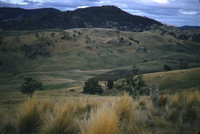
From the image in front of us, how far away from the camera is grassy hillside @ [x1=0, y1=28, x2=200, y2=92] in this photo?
9612 centimetres

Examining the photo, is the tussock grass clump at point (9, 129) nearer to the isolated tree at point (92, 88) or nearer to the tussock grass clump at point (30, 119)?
the tussock grass clump at point (30, 119)

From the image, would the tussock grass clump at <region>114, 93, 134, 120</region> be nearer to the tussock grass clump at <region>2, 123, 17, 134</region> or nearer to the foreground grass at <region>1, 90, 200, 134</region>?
the foreground grass at <region>1, 90, 200, 134</region>

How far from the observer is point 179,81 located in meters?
42.1

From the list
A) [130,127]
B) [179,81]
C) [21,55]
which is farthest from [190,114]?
[21,55]

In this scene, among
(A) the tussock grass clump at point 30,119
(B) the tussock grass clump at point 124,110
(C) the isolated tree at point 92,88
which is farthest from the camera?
(C) the isolated tree at point 92,88

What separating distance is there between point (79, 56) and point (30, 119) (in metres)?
124

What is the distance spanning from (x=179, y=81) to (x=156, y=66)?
52.3 metres

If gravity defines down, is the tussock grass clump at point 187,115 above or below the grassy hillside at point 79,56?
above

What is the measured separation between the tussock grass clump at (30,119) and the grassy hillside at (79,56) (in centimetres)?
7374

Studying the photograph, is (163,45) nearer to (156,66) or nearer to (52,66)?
(156,66)

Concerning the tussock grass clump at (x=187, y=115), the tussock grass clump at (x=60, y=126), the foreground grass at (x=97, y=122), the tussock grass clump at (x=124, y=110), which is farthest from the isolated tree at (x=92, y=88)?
the tussock grass clump at (x=60, y=126)

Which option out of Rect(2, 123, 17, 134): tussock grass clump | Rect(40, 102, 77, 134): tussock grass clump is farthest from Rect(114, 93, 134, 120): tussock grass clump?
Rect(2, 123, 17, 134): tussock grass clump

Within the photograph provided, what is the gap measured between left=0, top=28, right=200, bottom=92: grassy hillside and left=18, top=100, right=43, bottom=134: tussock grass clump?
242 feet

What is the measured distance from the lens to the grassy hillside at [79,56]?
9612 centimetres
